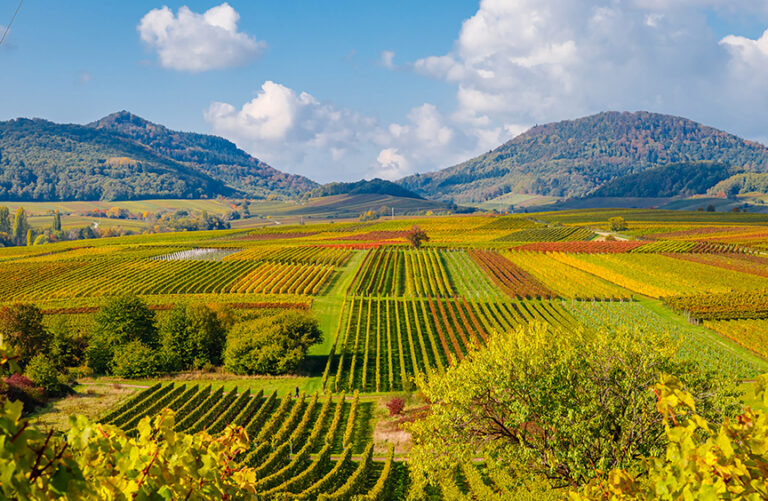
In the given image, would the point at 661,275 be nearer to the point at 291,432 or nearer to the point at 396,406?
the point at 396,406

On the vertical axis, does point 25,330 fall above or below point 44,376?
above

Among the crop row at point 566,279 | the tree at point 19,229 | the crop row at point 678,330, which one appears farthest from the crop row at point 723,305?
the tree at point 19,229

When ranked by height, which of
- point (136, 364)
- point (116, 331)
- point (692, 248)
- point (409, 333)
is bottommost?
point (409, 333)

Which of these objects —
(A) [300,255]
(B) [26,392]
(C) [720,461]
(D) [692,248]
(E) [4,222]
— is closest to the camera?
(C) [720,461]

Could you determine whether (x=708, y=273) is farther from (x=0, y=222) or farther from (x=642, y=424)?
(x=0, y=222)

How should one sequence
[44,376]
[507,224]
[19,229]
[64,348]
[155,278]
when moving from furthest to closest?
[507,224]
[19,229]
[155,278]
[64,348]
[44,376]

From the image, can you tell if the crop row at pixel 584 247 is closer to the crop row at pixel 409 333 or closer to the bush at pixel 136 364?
the crop row at pixel 409 333

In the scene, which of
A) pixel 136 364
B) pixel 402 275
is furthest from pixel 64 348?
pixel 402 275

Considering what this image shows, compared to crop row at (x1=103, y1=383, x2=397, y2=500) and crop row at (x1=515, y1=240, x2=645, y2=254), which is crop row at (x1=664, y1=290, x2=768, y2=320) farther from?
crop row at (x1=103, y1=383, x2=397, y2=500)

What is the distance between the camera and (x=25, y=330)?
45.8 m

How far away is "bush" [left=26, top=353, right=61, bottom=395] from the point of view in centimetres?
3981

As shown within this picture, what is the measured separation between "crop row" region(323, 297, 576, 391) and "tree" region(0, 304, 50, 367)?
2813 centimetres

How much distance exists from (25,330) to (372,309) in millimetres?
38930

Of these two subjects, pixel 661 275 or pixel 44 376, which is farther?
pixel 661 275
